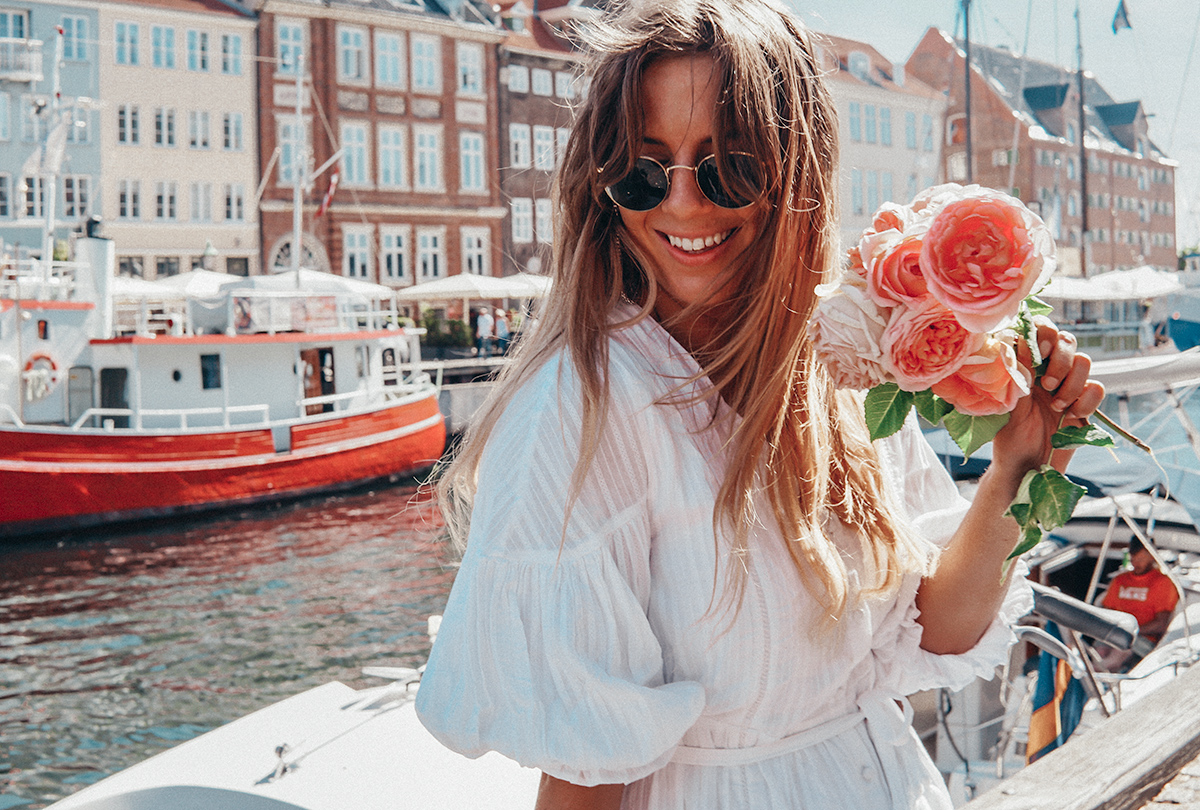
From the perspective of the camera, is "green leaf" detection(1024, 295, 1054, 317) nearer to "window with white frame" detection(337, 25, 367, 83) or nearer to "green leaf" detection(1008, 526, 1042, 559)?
"green leaf" detection(1008, 526, 1042, 559)

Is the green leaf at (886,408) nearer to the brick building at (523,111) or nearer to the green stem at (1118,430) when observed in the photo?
the green stem at (1118,430)

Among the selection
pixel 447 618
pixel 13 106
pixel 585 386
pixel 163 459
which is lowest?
pixel 163 459

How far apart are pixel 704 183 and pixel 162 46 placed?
30368mm

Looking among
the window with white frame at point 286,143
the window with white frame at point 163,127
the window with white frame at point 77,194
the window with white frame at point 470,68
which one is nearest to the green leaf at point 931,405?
the window with white frame at point 77,194

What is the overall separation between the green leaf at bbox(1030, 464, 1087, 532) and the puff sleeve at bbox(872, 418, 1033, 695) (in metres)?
0.28

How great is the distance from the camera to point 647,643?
3.76ft

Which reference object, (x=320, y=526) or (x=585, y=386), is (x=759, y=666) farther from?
(x=320, y=526)

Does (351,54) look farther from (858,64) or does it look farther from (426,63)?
(858,64)

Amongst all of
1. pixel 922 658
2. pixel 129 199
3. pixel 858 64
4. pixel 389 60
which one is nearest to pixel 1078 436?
pixel 922 658

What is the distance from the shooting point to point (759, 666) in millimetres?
1212

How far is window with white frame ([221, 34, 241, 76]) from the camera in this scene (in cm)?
2855

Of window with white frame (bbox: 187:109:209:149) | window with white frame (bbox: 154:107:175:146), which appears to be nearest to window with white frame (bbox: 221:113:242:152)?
window with white frame (bbox: 187:109:209:149)

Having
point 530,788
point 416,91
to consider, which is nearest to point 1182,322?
point 530,788

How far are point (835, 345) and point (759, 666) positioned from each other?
1.22ft
